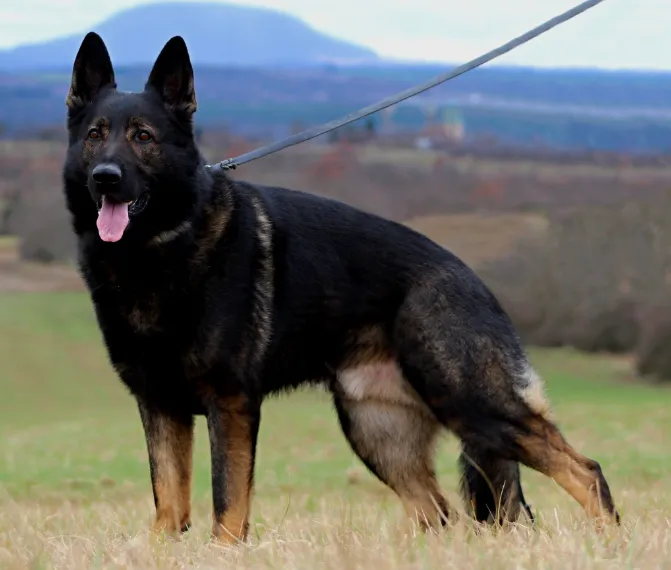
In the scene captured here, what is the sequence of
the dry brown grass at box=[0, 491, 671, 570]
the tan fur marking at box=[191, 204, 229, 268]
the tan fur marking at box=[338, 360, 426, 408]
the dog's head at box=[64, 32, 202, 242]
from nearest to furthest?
the dry brown grass at box=[0, 491, 671, 570]
the dog's head at box=[64, 32, 202, 242]
the tan fur marking at box=[191, 204, 229, 268]
the tan fur marking at box=[338, 360, 426, 408]

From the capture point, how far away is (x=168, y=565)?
12.9 ft

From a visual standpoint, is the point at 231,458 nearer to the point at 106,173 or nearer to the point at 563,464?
the point at 106,173

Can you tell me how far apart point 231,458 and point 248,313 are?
629 millimetres

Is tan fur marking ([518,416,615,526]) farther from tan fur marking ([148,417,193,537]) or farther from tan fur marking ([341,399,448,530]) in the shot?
tan fur marking ([148,417,193,537])

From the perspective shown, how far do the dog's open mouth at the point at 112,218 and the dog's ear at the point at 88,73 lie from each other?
526 mm

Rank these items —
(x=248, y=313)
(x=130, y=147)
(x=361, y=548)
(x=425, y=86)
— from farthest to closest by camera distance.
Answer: (x=425, y=86)
(x=248, y=313)
(x=130, y=147)
(x=361, y=548)

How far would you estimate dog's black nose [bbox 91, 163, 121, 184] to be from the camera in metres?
4.47

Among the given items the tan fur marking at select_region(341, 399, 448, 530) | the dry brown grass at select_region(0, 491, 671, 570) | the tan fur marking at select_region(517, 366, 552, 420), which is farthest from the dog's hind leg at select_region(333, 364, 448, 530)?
the dry brown grass at select_region(0, 491, 671, 570)

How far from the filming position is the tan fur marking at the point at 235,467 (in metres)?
4.69

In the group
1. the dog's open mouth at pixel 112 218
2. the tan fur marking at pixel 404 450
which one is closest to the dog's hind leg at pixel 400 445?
the tan fur marking at pixel 404 450

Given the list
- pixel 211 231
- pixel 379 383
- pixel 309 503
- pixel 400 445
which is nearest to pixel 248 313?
pixel 211 231

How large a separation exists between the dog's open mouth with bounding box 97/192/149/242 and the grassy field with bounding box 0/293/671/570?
1259 millimetres

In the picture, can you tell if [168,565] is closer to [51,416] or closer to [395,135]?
[51,416]

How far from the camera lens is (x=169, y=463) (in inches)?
196
